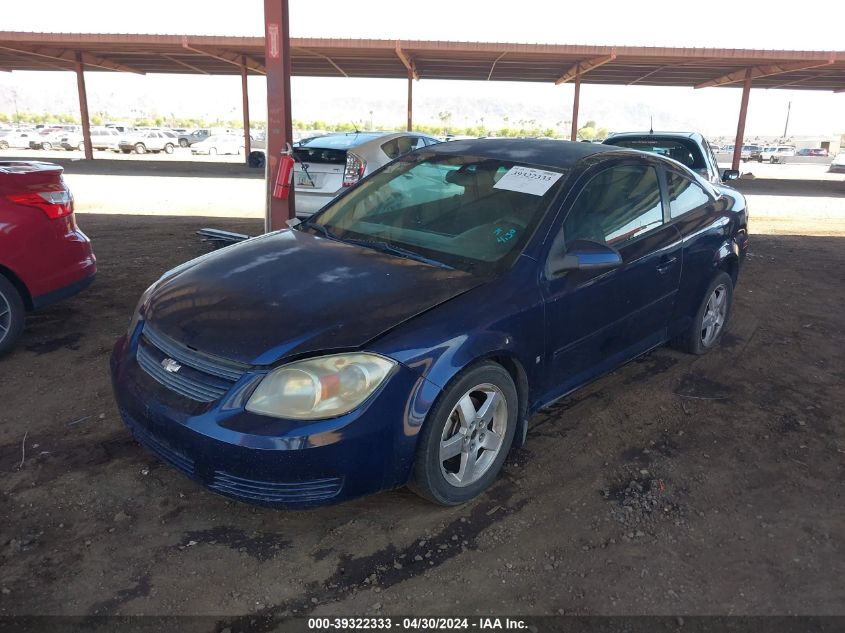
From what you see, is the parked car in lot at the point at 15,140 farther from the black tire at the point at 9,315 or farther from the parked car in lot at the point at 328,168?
the black tire at the point at 9,315

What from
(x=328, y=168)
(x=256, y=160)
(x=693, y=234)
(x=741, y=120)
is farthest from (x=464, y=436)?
(x=741, y=120)

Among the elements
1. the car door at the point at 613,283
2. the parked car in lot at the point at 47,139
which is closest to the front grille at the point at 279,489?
the car door at the point at 613,283

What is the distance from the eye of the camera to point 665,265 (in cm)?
389

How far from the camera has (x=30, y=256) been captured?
14.5 ft

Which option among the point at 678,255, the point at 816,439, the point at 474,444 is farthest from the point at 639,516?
the point at 678,255

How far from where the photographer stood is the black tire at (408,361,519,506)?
102 inches

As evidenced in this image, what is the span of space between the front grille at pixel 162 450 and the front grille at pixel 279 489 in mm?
158

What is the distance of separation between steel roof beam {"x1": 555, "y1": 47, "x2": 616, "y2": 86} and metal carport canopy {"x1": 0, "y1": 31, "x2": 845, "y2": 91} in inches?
2.0

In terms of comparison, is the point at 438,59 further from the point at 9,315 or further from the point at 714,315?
the point at 9,315

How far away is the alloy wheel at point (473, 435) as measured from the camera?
2760mm

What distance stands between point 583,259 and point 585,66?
23880 mm

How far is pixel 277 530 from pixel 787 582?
2088mm

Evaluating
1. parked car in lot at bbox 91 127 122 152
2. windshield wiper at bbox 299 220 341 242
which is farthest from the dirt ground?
parked car in lot at bbox 91 127 122 152

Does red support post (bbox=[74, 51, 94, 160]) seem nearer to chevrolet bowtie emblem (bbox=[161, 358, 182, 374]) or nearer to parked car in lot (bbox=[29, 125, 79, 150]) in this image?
parked car in lot (bbox=[29, 125, 79, 150])
